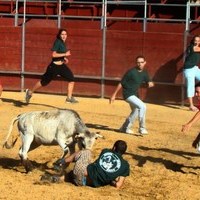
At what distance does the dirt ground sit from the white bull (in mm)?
427

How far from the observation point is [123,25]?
65.5 ft

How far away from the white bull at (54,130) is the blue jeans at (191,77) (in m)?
6.76

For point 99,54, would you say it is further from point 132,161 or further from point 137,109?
point 132,161

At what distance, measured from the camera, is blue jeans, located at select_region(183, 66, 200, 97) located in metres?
15.1

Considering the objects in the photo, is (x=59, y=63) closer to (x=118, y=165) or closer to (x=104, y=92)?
(x=104, y=92)

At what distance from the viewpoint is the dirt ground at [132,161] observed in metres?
7.89

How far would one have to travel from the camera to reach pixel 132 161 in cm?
980

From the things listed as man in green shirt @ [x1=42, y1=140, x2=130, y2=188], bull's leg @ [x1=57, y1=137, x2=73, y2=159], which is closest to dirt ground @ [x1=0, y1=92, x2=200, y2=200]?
man in green shirt @ [x1=42, y1=140, x2=130, y2=188]

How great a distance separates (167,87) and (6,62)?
4.58 meters

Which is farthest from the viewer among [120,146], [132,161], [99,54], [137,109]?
[99,54]

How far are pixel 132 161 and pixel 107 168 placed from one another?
1.84 metres

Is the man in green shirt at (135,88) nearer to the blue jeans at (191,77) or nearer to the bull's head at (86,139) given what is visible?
the bull's head at (86,139)

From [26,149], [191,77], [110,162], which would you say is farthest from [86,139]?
[191,77]

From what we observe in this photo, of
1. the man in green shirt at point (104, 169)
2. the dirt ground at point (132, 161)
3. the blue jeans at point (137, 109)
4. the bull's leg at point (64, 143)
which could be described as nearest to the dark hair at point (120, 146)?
the man in green shirt at point (104, 169)
